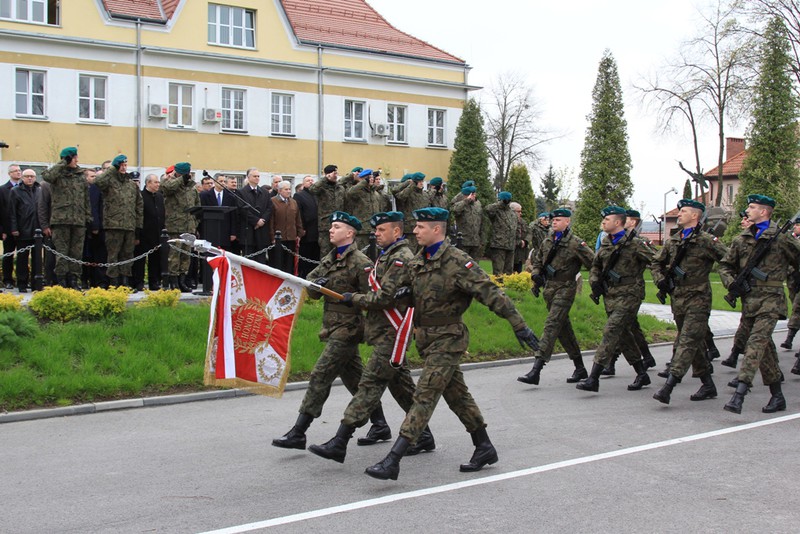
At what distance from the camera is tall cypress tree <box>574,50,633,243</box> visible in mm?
38812

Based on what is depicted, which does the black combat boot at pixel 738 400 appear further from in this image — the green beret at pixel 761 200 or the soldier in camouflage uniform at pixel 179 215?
the soldier in camouflage uniform at pixel 179 215

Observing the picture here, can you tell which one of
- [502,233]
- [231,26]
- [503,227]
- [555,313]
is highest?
[231,26]

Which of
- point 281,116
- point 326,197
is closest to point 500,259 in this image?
point 326,197

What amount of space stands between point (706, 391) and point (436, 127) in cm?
3027

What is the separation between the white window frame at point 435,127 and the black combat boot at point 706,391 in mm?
29725

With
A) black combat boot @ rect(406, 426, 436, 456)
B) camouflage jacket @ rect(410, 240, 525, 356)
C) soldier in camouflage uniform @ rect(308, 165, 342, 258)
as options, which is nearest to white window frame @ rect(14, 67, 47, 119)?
soldier in camouflage uniform @ rect(308, 165, 342, 258)

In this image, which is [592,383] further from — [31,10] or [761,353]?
[31,10]

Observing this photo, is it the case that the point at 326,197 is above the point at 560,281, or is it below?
above

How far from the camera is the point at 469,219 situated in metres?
18.8

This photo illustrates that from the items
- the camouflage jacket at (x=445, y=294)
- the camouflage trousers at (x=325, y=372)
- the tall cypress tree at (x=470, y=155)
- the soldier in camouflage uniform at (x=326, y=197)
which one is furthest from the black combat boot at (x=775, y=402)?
the tall cypress tree at (x=470, y=155)

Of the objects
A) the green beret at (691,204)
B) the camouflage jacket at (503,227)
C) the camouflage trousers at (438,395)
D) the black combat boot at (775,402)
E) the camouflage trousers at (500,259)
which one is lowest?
the black combat boot at (775,402)

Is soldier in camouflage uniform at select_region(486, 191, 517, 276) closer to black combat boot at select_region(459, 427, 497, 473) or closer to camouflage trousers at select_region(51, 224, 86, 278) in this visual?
camouflage trousers at select_region(51, 224, 86, 278)

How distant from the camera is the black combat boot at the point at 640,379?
36.9 ft

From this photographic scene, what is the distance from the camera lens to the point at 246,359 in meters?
7.75
